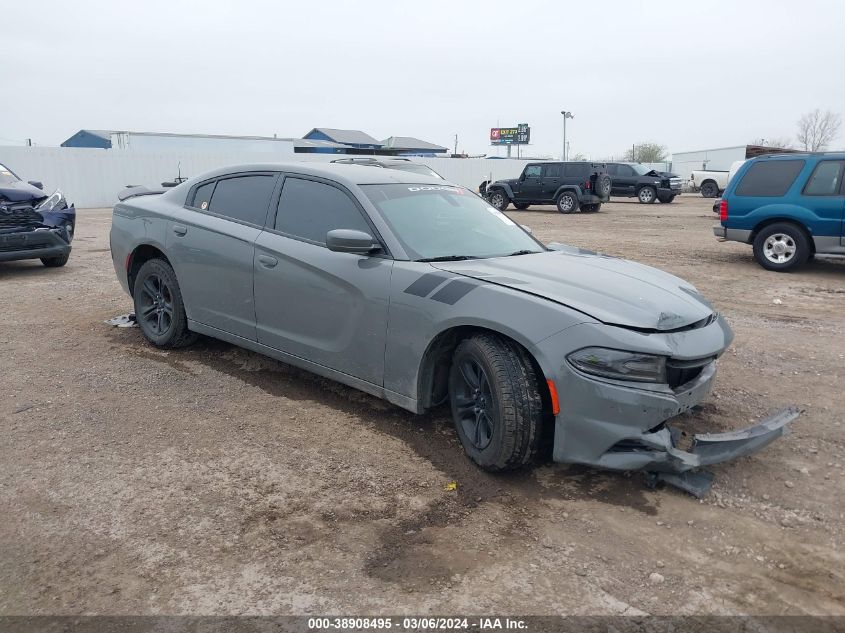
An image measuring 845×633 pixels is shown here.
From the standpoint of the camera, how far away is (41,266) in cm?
981

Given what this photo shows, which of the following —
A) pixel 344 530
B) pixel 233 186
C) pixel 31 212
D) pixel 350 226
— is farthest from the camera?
pixel 31 212

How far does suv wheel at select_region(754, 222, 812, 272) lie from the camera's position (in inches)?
383

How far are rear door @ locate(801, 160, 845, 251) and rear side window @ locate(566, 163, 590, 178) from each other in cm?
1269

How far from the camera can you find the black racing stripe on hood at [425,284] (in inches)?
141

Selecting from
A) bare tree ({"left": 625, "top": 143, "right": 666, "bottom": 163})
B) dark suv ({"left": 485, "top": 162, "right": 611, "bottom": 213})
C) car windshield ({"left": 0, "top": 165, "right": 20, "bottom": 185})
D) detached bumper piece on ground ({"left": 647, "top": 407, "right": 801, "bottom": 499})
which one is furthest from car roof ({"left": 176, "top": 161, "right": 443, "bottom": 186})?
bare tree ({"left": 625, "top": 143, "right": 666, "bottom": 163})

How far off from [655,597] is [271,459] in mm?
2049

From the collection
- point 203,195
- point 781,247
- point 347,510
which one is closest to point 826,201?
point 781,247

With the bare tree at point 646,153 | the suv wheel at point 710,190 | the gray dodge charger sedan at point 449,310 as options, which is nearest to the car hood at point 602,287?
the gray dodge charger sedan at point 449,310

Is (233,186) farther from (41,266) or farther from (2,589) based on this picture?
(41,266)

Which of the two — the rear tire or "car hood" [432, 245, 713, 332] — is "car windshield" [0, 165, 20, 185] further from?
"car hood" [432, 245, 713, 332]

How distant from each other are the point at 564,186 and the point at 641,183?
5528 millimetres

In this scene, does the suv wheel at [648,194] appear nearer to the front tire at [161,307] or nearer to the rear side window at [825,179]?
the rear side window at [825,179]

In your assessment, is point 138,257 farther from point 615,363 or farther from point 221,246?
point 615,363

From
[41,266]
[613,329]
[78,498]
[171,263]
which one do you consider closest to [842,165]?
[613,329]
